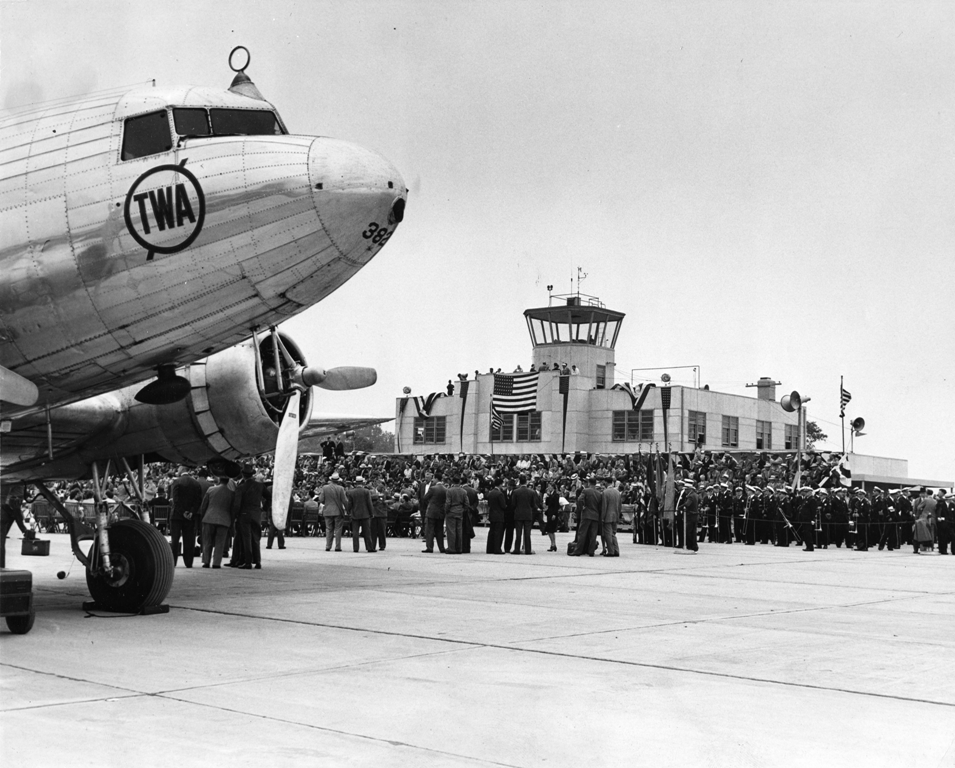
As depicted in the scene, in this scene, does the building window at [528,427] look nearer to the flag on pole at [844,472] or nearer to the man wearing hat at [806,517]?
the flag on pole at [844,472]

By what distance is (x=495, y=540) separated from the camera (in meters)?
23.0

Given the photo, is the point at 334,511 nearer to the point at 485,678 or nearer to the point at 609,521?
the point at 609,521

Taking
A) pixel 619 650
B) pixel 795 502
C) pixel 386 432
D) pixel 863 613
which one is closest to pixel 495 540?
pixel 795 502

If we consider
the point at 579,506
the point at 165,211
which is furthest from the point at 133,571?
the point at 579,506

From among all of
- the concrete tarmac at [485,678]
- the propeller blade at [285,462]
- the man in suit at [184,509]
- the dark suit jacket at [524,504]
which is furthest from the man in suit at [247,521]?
the propeller blade at [285,462]

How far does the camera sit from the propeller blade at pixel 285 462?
9.75 metres

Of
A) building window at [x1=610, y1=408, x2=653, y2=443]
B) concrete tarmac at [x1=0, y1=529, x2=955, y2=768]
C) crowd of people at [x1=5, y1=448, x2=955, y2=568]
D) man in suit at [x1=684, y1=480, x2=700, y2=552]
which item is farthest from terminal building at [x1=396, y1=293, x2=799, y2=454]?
concrete tarmac at [x1=0, y1=529, x2=955, y2=768]

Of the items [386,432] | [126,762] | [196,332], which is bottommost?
[126,762]

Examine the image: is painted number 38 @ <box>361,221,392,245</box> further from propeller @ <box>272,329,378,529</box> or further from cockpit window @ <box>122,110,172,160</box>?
propeller @ <box>272,329,378,529</box>

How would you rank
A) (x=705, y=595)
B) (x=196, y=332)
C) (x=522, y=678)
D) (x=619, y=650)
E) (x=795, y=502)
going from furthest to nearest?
(x=795, y=502)
(x=705, y=595)
(x=196, y=332)
(x=619, y=650)
(x=522, y=678)

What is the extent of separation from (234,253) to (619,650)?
467 cm

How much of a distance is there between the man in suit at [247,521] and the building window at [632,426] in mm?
32331

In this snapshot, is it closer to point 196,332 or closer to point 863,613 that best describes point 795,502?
point 863,613

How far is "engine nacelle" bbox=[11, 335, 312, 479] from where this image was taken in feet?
41.2
